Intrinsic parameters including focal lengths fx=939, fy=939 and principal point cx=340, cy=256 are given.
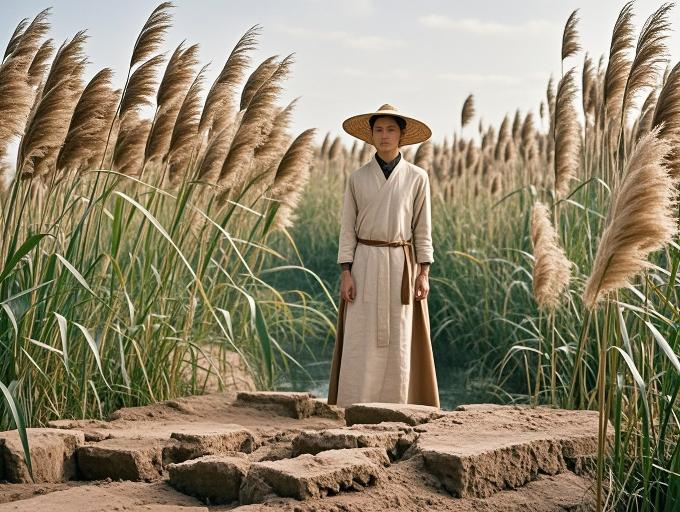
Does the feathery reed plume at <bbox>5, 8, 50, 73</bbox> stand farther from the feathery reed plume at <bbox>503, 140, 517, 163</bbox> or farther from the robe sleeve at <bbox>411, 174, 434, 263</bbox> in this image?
the feathery reed plume at <bbox>503, 140, 517, 163</bbox>

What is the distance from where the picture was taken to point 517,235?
7.13 metres

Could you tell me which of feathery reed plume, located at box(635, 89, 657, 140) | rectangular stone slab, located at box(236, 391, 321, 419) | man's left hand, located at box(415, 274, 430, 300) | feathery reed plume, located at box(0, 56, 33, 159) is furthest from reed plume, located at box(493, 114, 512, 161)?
feathery reed plume, located at box(0, 56, 33, 159)

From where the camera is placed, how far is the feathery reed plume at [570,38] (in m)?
5.39

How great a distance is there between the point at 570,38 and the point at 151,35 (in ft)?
7.97

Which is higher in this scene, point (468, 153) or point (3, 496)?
point (468, 153)

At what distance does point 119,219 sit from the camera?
407cm

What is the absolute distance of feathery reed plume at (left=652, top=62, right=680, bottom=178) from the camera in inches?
133

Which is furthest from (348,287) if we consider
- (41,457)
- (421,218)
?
(41,457)

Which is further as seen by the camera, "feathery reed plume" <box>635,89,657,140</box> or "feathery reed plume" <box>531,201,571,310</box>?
"feathery reed plume" <box>635,89,657,140</box>

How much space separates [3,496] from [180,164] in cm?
226

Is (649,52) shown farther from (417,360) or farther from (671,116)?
(417,360)

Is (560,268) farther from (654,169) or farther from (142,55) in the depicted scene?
(142,55)

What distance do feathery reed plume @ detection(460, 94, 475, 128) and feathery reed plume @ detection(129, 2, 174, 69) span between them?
15.4 ft

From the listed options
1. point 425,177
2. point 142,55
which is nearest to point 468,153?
point 425,177
